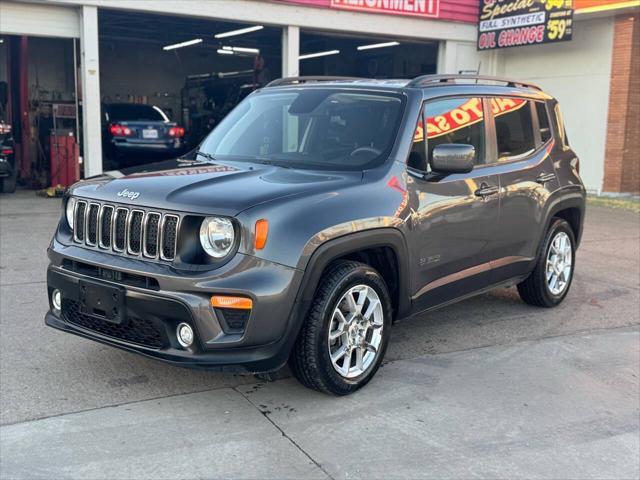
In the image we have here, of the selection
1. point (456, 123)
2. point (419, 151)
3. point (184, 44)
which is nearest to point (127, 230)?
point (419, 151)

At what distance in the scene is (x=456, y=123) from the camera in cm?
506

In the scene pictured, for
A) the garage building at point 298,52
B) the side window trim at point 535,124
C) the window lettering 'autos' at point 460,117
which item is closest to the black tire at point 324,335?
the window lettering 'autos' at point 460,117

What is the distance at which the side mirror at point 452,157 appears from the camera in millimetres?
4469

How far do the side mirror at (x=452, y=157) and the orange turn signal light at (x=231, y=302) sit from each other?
5.41 ft

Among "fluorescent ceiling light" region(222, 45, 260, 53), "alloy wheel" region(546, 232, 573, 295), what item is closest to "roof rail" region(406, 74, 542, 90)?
"alloy wheel" region(546, 232, 573, 295)

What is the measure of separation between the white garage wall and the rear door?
10.6 meters

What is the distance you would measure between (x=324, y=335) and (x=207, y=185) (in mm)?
1059

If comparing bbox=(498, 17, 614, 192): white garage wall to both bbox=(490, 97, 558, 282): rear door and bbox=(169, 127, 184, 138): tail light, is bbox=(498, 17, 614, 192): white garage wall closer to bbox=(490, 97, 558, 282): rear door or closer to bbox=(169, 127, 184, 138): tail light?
bbox=(169, 127, 184, 138): tail light

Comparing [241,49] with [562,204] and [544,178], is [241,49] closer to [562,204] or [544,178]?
[562,204]

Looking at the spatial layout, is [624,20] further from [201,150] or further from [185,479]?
[185,479]

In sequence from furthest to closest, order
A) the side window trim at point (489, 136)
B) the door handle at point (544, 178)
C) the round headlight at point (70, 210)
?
A: the door handle at point (544, 178), the side window trim at point (489, 136), the round headlight at point (70, 210)

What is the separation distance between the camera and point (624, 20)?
15.0 m

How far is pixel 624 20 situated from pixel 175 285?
14291mm

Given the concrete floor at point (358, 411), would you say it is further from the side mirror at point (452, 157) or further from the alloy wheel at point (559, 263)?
the side mirror at point (452, 157)
